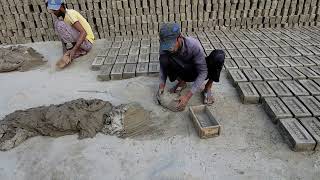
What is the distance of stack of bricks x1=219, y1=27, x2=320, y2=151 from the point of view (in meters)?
2.98

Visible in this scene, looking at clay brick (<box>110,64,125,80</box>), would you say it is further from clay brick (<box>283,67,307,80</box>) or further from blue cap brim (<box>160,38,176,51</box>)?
clay brick (<box>283,67,307,80</box>)

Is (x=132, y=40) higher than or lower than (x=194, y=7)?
lower

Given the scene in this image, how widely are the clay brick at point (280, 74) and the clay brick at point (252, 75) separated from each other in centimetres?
26

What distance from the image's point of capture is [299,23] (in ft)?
20.0

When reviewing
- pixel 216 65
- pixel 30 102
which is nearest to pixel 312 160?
pixel 216 65

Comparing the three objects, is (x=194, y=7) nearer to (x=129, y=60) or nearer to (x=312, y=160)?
(x=129, y=60)

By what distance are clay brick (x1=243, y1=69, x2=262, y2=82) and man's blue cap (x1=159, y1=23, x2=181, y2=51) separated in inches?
60.5

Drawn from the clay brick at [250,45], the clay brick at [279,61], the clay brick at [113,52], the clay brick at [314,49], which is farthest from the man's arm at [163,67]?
the clay brick at [314,49]

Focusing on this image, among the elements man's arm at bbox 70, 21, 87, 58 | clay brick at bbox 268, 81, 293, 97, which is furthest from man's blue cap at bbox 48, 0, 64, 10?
clay brick at bbox 268, 81, 293, 97

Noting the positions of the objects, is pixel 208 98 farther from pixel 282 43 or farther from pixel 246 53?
pixel 282 43

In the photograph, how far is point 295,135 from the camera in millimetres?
2787

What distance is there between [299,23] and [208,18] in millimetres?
1991

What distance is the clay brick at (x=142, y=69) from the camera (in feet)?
13.9

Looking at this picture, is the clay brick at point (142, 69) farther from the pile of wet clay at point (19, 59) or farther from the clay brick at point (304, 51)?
the clay brick at point (304, 51)
